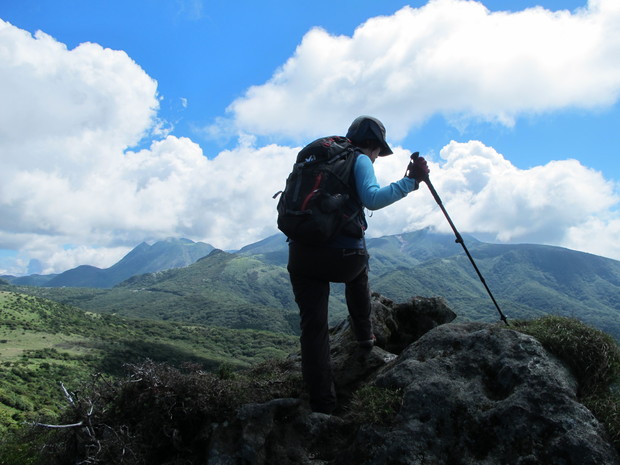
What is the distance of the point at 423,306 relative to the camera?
10.8 metres

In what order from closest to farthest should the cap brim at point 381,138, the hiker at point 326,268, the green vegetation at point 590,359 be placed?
the green vegetation at point 590,359 → the hiker at point 326,268 → the cap brim at point 381,138

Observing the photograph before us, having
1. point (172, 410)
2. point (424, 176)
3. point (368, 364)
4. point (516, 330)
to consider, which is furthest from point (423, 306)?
point (172, 410)

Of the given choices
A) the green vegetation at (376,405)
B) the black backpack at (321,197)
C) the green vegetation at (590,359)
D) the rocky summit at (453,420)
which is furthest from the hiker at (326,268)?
the green vegetation at (590,359)

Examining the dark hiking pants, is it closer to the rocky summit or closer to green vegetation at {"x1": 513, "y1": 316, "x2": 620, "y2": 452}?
the rocky summit

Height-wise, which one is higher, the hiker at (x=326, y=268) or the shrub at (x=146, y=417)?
the hiker at (x=326, y=268)

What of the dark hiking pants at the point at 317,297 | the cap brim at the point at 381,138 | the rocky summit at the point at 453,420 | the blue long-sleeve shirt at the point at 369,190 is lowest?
the rocky summit at the point at 453,420

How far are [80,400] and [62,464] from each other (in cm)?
84

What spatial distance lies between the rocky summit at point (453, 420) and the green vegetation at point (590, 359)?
19 centimetres

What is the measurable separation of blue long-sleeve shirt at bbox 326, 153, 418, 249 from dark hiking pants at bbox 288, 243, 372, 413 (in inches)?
5.4

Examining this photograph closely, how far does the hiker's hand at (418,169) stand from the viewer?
614 cm

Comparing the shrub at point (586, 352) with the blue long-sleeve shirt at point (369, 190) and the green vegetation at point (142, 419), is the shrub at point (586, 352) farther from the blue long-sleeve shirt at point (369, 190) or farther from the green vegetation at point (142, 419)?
the green vegetation at point (142, 419)

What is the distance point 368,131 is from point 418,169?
4.47 feet

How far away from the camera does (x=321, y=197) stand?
6.04 metres

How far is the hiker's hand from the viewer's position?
6145 mm
